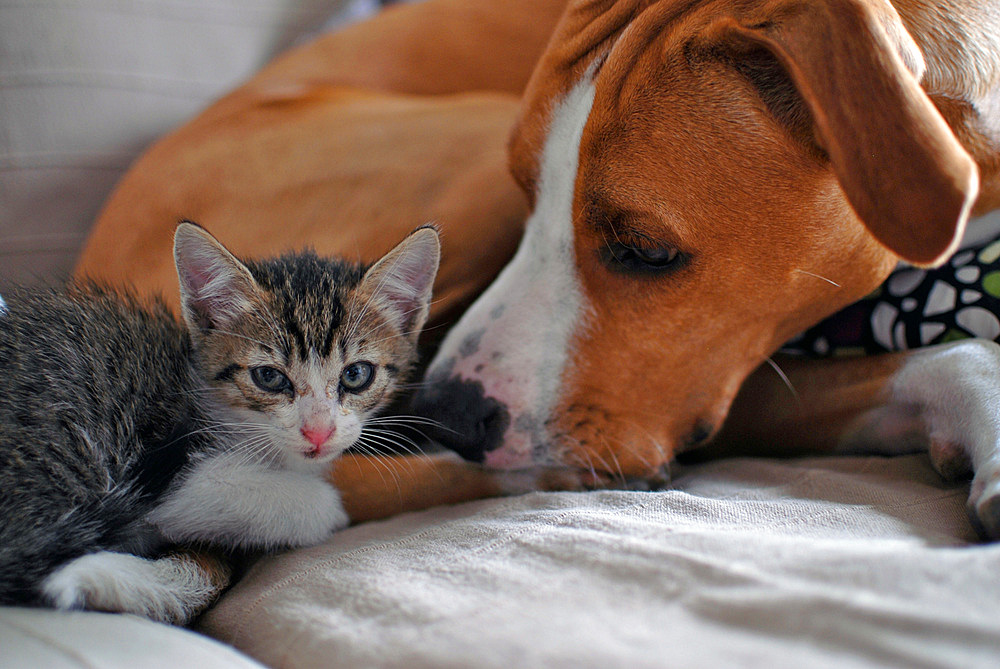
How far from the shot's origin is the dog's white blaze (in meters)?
1.20

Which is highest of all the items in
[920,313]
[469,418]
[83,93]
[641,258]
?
[83,93]

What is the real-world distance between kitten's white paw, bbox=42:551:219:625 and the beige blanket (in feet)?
0.15

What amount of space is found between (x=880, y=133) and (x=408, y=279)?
0.71 m

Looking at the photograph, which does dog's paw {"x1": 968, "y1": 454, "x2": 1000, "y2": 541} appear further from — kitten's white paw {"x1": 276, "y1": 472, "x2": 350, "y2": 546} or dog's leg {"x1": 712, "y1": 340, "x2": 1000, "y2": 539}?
kitten's white paw {"x1": 276, "y1": 472, "x2": 350, "y2": 546}

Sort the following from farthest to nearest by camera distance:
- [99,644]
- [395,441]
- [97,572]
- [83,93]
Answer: [83,93]
[395,441]
[97,572]
[99,644]

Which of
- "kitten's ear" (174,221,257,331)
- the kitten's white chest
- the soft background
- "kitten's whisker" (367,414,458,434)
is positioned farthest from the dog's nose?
the soft background

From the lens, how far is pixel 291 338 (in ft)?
3.80

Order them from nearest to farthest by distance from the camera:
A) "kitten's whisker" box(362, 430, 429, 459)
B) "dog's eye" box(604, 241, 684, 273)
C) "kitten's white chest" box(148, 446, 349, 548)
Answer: "kitten's white chest" box(148, 446, 349, 548)
"dog's eye" box(604, 241, 684, 273)
"kitten's whisker" box(362, 430, 429, 459)

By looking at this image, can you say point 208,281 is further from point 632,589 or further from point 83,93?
point 83,93

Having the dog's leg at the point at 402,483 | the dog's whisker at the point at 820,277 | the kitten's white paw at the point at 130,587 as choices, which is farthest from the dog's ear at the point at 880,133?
the kitten's white paw at the point at 130,587

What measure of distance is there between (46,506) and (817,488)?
1015mm

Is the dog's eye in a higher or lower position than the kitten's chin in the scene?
higher

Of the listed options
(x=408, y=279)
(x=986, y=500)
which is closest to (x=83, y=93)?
(x=408, y=279)

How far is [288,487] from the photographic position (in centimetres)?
111
